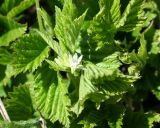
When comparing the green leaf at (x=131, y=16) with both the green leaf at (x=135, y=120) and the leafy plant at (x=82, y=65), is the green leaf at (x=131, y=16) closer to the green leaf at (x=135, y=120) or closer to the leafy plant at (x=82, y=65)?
the leafy plant at (x=82, y=65)

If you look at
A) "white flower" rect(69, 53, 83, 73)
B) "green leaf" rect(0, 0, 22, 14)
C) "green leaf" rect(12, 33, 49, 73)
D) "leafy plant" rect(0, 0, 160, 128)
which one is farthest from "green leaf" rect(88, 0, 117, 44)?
"green leaf" rect(0, 0, 22, 14)

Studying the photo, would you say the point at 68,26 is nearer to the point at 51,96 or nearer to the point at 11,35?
the point at 51,96

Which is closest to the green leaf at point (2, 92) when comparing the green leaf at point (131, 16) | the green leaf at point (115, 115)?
the green leaf at point (115, 115)

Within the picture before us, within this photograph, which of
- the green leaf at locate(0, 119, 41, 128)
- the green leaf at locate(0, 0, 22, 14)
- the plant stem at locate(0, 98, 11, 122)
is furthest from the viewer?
the green leaf at locate(0, 0, 22, 14)

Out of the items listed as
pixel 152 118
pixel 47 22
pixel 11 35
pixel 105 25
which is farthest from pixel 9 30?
pixel 152 118

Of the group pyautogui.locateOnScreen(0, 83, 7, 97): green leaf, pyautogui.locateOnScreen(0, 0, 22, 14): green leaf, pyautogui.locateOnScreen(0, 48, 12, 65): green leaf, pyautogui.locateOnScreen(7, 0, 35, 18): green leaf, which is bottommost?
pyautogui.locateOnScreen(0, 83, 7, 97): green leaf

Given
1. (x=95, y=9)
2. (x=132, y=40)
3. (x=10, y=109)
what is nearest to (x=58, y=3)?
(x=95, y=9)

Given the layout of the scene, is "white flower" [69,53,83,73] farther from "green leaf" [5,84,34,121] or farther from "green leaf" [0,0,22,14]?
"green leaf" [0,0,22,14]
